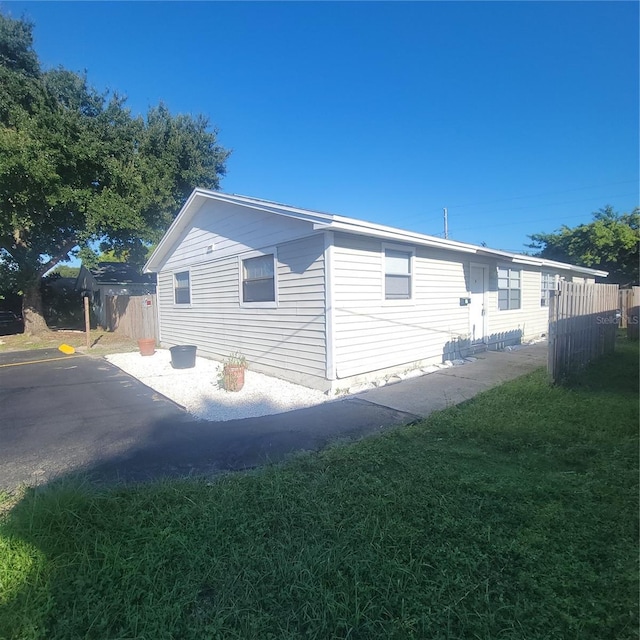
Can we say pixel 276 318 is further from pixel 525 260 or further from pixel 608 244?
pixel 608 244

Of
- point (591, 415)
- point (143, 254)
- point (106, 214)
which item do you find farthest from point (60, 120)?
point (591, 415)

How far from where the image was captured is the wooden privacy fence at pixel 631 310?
38.9ft

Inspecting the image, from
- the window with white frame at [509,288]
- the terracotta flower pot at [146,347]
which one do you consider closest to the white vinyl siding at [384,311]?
the window with white frame at [509,288]

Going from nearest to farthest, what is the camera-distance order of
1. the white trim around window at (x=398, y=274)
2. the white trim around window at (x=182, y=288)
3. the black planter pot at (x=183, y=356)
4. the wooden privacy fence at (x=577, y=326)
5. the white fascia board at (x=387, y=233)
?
the wooden privacy fence at (x=577, y=326) → the white fascia board at (x=387, y=233) → the white trim around window at (x=398, y=274) → the black planter pot at (x=183, y=356) → the white trim around window at (x=182, y=288)

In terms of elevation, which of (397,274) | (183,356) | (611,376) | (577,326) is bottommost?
(611,376)

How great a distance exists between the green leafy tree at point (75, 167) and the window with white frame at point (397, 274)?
11033mm

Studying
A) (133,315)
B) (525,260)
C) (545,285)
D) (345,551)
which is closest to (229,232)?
(345,551)

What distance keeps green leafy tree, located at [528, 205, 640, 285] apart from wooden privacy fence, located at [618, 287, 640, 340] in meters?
5.55

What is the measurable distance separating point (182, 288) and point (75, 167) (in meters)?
6.27

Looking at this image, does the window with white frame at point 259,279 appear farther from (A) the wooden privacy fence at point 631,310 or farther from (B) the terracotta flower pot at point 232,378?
(A) the wooden privacy fence at point 631,310

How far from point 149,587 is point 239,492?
3.42 feet

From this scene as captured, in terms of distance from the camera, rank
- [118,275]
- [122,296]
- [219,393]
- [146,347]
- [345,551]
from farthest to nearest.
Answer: [118,275], [122,296], [146,347], [219,393], [345,551]

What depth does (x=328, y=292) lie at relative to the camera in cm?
660

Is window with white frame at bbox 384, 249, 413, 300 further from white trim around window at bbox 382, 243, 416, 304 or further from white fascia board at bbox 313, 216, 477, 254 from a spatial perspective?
white fascia board at bbox 313, 216, 477, 254
